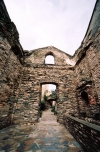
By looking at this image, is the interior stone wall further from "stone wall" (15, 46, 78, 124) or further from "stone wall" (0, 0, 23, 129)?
"stone wall" (15, 46, 78, 124)

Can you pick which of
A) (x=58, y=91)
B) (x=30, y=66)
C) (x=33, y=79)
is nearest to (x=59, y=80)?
(x=58, y=91)

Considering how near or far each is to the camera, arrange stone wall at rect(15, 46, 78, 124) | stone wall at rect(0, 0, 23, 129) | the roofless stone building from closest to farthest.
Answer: stone wall at rect(0, 0, 23, 129)
the roofless stone building
stone wall at rect(15, 46, 78, 124)

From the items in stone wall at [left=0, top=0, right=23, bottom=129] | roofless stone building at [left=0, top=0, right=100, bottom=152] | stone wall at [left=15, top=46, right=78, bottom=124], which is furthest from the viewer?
stone wall at [left=15, top=46, right=78, bottom=124]

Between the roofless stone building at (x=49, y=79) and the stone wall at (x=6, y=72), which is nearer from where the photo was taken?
the stone wall at (x=6, y=72)

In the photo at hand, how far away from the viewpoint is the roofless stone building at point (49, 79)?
3840 mm

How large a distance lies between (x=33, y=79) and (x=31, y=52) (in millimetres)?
2746

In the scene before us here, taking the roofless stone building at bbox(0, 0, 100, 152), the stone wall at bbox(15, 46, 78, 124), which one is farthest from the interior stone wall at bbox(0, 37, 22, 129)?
the stone wall at bbox(15, 46, 78, 124)

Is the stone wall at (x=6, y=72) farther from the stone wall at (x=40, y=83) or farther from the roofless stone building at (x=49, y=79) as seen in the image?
the stone wall at (x=40, y=83)

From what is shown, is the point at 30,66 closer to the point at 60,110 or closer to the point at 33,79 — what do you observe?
the point at 33,79

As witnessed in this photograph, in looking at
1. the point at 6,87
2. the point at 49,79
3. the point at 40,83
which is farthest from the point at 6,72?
the point at 49,79

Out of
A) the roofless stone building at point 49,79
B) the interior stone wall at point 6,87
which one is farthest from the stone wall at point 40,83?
the interior stone wall at point 6,87

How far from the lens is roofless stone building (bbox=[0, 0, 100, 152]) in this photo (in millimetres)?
3840

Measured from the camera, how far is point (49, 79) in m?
5.75

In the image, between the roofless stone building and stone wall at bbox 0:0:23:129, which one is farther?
the roofless stone building
